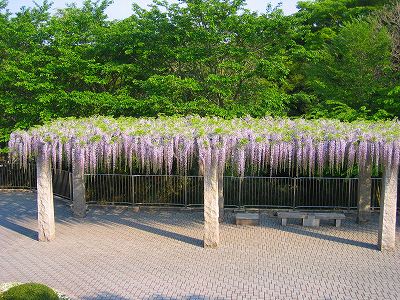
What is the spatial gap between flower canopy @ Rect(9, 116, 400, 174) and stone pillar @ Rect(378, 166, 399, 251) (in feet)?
1.14

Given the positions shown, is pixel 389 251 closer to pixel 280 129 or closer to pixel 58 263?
pixel 280 129

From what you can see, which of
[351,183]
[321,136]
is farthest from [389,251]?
[351,183]

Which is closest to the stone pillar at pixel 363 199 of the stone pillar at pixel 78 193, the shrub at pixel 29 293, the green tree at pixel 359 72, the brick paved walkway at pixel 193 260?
the brick paved walkway at pixel 193 260

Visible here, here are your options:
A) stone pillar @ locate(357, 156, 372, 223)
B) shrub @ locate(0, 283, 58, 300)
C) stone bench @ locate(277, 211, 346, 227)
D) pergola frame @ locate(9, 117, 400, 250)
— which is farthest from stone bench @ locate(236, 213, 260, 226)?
shrub @ locate(0, 283, 58, 300)

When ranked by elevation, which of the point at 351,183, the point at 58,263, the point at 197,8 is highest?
the point at 197,8

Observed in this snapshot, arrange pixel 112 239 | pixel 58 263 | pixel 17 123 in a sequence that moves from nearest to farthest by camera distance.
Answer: pixel 58 263, pixel 112 239, pixel 17 123

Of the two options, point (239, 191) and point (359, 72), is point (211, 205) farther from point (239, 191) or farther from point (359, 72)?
point (359, 72)

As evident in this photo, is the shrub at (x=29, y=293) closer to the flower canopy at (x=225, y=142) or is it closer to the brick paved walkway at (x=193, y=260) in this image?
the brick paved walkway at (x=193, y=260)

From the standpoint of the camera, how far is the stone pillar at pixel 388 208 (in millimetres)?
12758

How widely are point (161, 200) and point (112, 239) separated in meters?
4.42

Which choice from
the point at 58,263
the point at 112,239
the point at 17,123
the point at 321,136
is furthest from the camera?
the point at 17,123

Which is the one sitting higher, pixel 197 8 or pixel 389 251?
pixel 197 8

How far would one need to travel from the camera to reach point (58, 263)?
1248 cm

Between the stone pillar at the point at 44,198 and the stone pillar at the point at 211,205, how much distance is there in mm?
4539
